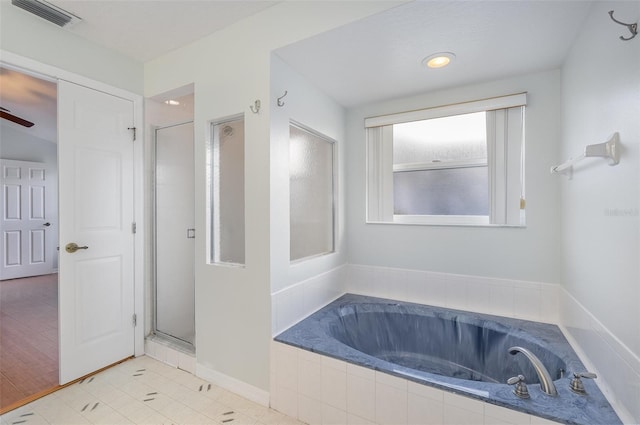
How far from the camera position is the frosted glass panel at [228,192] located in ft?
6.37

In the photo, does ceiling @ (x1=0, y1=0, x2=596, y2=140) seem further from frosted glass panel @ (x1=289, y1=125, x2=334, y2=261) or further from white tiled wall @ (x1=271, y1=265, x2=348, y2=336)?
white tiled wall @ (x1=271, y1=265, x2=348, y2=336)

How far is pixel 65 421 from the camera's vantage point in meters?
1.60

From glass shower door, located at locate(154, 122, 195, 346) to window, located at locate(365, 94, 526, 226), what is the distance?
5.23 ft

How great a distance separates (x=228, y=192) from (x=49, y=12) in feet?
4.93

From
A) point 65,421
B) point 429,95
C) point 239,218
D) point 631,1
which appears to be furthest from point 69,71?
point 631,1

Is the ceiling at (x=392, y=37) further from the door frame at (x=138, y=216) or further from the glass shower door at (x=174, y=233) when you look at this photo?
the glass shower door at (x=174, y=233)

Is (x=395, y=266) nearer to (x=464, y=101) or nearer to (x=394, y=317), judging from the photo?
(x=394, y=317)

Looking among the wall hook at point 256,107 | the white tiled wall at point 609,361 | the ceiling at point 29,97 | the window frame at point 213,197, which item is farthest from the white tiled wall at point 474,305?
the ceiling at point 29,97

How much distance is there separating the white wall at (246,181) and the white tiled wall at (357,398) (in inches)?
7.2

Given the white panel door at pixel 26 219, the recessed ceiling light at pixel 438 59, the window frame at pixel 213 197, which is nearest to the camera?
the recessed ceiling light at pixel 438 59

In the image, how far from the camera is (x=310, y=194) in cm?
227

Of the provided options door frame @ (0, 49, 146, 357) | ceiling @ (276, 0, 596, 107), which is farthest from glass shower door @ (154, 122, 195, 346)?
ceiling @ (276, 0, 596, 107)

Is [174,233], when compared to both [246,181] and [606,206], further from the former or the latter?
[606,206]

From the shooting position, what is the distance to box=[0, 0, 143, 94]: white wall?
1690mm
